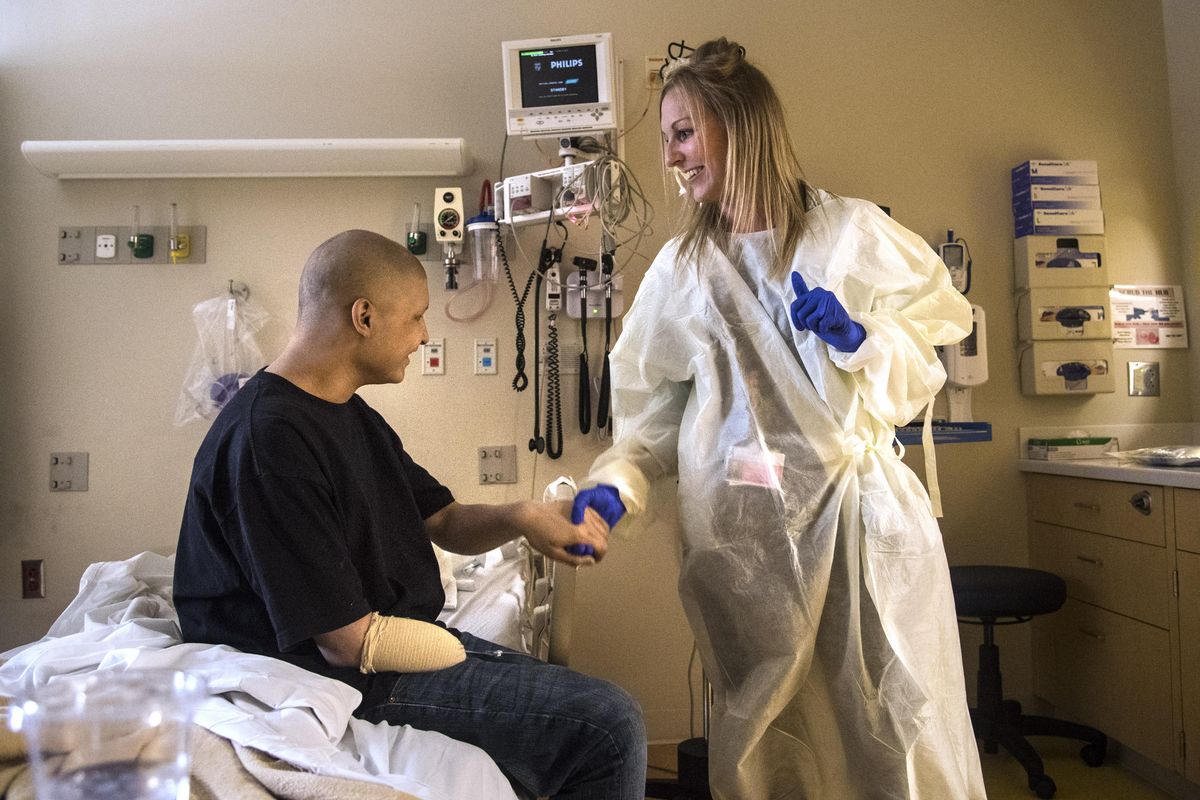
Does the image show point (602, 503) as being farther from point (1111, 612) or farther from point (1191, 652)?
point (1111, 612)

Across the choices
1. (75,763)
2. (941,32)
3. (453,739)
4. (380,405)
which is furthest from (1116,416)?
(75,763)

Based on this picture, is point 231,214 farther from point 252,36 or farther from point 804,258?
point 804,258

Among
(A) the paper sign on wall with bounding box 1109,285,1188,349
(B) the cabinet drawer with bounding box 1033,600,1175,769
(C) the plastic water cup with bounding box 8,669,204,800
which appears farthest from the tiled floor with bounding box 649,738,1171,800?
(C) the plastic water cup with bounding box 8,669,204,800

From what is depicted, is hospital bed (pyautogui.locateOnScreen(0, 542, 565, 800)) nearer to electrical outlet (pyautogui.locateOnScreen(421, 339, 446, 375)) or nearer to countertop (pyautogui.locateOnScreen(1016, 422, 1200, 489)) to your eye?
electrical outlet (pyautogui.locateOnScreen(421, 339, 446, 375))

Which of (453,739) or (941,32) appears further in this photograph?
(941,32)

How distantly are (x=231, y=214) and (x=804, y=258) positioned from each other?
6.99ft

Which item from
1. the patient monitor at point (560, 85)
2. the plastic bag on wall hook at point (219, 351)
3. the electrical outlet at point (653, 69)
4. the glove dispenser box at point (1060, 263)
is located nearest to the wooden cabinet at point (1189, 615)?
the glove dispenser box at point (1060, 263)

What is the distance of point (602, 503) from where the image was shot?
167cm

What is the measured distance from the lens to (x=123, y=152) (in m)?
2.78

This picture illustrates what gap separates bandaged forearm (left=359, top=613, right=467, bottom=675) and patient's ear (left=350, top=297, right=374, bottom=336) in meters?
0.46

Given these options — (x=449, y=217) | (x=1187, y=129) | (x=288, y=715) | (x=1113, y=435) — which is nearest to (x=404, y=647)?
(x=288, y=715)

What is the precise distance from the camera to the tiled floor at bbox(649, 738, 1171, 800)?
2566mm

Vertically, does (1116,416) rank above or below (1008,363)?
below

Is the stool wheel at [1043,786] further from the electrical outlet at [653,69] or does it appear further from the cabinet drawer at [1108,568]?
the electrical outlet at [653,69]
